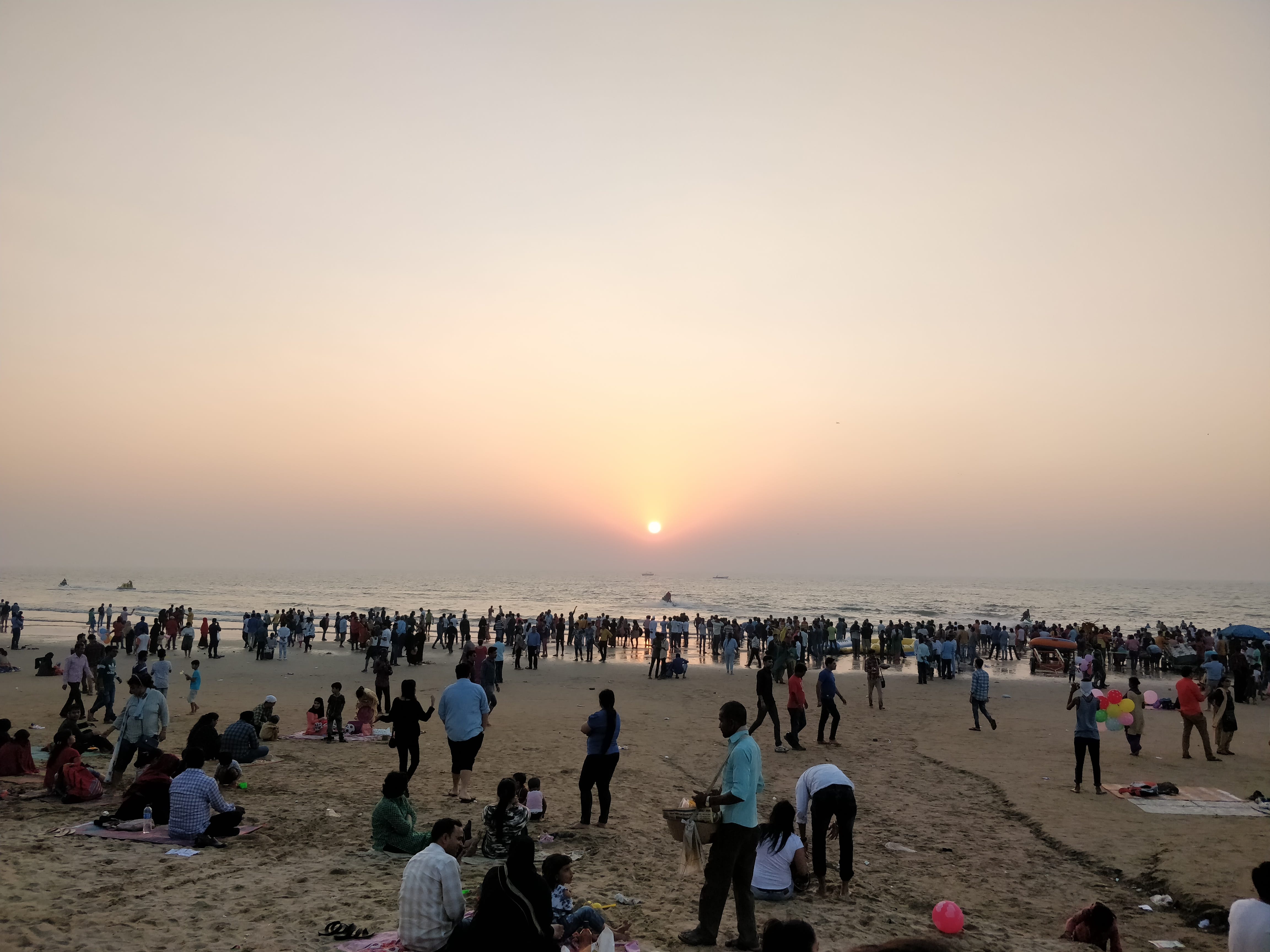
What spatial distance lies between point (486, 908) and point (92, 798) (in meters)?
7.39

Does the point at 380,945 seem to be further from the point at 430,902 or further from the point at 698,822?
the point at 698,822

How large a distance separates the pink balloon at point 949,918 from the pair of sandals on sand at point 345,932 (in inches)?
185

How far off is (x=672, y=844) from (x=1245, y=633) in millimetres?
31007

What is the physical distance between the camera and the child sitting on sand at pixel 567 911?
18.4 ft

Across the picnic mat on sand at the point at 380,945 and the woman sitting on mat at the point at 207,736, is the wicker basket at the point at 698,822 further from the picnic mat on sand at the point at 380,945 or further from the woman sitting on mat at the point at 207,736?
the woman sitting on mat at the point at 207,736

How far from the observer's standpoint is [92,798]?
9445mm

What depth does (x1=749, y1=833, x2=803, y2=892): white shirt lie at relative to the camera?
7.10 metres

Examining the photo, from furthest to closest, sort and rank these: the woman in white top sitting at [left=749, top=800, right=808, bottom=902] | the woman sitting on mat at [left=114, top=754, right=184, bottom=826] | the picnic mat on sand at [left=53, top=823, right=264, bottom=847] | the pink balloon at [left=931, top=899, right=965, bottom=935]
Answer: the woman sitting on mat at [left=114, top=754, right=184, bottom=826], the picnic mat on sand at [left=53, top=823, right=264, bottom=847], the woman in white top sitting at [left=749, top=800, right=808, bottom=902], the pink balloon at [left=931, top=899, right=965, bottom=935]

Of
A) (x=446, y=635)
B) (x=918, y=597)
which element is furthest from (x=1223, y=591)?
(x=446, y=635)

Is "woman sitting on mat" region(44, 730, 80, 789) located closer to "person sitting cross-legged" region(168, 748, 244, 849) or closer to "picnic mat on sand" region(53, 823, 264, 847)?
"picnic mat on sand" region(53, 823, 264, 847)

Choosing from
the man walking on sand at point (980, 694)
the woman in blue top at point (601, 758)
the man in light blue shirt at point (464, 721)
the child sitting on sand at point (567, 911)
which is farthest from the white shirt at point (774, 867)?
the man walking on sand at point (980, 694)

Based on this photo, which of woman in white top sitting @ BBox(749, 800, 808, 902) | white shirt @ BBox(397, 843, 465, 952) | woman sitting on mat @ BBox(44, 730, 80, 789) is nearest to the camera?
white shirt @ BBox(397, 843, 465, 952)

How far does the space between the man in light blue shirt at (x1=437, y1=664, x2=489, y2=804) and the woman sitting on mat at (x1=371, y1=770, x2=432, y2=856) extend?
1.44 metres

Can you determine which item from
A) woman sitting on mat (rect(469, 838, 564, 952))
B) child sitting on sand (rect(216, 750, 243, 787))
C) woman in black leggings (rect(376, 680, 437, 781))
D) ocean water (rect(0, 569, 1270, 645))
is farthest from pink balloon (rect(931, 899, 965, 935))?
ocean water (rect(0, 569, 1270, 645))
